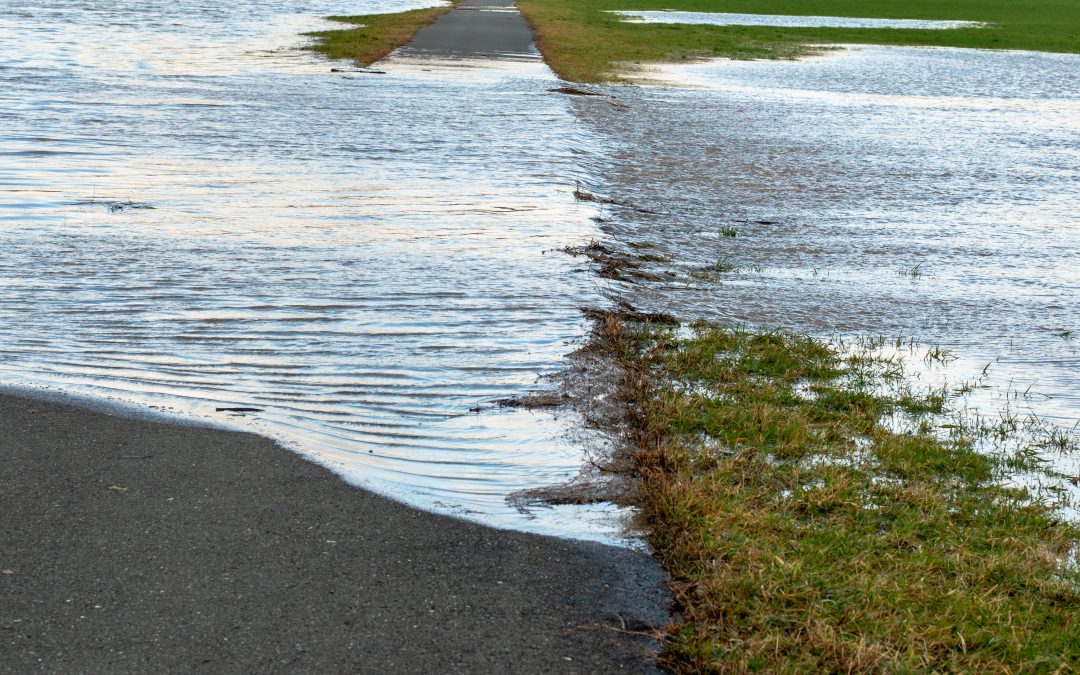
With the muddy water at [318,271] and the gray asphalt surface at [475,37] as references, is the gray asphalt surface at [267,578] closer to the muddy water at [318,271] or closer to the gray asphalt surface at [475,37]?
the muddy water at [318,271]

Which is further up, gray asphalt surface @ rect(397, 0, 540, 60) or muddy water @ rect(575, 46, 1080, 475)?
gray asphalt surface @ rect(397, 0, 540, 60)

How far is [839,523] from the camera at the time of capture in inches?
203

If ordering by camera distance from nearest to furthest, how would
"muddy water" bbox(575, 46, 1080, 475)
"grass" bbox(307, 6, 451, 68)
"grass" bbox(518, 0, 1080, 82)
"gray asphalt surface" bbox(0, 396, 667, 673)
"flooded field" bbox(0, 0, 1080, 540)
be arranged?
"gray asphalt surface" bbox(0, 396, 667, 673) → "flooded field" bbox(0, 0, 1080, 540) → "muddy water" bbox(575, 46, 1080, 475) → "grass" bbox(307, 6, 451, 68) → "grass" bbox(518, 0, 1080, 82)

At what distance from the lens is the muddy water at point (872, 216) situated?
8734mm

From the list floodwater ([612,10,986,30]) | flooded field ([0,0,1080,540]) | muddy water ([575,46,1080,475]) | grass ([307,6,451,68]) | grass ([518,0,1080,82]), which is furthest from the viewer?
floodwater ([612,10,986,30])

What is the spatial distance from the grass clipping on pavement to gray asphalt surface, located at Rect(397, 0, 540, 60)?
84.0 feet

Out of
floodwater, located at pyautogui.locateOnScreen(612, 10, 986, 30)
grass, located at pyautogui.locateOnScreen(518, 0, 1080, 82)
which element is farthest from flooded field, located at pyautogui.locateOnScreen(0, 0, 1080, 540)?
floodwater, located at pyautogui.locateOnScreen(612, 10, 986, 30)

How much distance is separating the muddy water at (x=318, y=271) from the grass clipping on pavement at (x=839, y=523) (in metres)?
0.59

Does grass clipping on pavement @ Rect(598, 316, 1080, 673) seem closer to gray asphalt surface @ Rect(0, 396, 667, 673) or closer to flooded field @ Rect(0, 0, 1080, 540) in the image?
gray asphalt surface @ Rect(0, 396, 667, 673)

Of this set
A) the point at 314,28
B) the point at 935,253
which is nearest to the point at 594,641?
the point at 935,253

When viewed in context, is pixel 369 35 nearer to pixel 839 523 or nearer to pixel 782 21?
pixel 782 21

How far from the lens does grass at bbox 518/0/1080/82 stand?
3356cm

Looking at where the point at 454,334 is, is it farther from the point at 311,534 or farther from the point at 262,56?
the point at 262,56

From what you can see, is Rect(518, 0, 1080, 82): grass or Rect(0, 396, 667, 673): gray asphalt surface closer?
Rect(0, 396, 667, 673): gray asphalt surface
